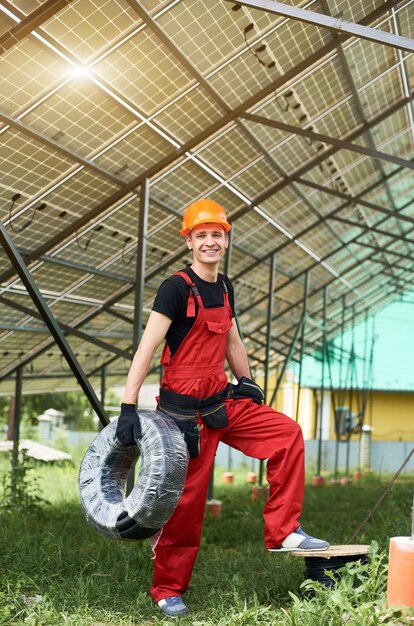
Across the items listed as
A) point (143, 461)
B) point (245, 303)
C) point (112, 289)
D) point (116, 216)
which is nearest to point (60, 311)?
point (112, 289)

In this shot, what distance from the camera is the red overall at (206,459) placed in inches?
170

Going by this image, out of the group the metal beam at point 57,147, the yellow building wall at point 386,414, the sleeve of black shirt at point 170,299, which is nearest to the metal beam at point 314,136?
the metal beam at point 57,147

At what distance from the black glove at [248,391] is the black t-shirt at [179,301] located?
406 millimetres

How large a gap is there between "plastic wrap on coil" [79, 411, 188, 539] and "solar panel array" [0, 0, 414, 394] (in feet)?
9.23

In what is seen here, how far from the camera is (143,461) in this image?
4.20 metres

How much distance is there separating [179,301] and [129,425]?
639 millimetres

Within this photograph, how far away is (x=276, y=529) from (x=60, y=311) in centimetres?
721

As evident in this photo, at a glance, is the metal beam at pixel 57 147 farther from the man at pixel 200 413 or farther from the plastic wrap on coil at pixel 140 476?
the plastic wrap on coil at pixel 140 476

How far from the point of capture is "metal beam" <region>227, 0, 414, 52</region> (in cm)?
456

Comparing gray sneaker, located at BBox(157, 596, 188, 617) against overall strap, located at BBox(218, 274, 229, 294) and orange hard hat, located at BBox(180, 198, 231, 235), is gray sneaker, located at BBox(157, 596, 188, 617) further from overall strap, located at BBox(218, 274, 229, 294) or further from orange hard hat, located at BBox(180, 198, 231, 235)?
orange hard hat, located at BBox(180, 198, 231, 235)

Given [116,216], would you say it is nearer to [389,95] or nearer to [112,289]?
[112,289]

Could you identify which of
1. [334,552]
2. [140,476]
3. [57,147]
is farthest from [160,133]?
[334,552]

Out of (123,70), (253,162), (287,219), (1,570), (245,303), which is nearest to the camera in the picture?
(1,570)

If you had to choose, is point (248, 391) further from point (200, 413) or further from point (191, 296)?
point (191, 296)
